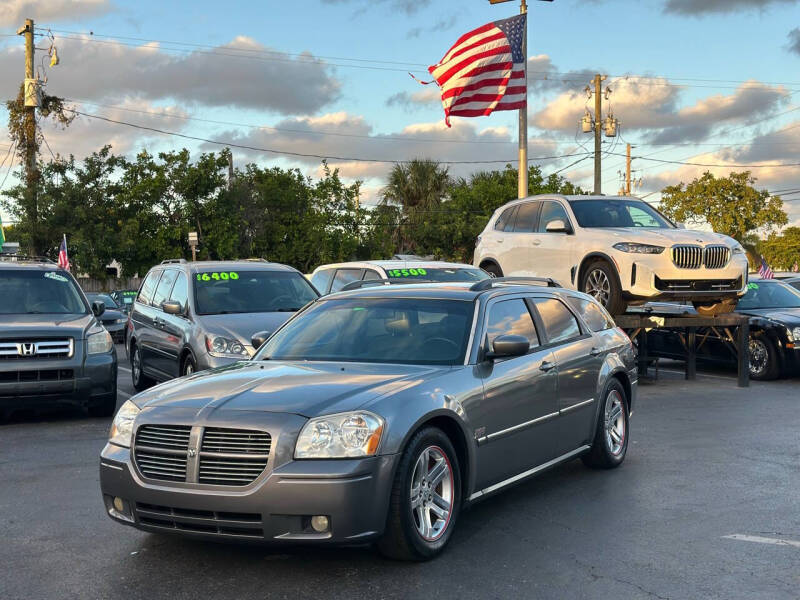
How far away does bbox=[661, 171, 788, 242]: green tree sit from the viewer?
66500 mm

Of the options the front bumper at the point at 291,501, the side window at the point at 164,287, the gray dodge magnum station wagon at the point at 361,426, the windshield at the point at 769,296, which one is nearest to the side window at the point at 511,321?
the gray dodge magnum station wagon at the point at 361,426

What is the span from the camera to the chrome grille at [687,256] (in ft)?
41.2

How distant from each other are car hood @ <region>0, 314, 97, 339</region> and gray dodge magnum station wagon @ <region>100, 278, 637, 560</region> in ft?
15.0

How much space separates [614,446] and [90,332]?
5990 mm

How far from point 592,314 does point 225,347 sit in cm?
434

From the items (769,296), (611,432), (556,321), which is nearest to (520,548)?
(556,321)

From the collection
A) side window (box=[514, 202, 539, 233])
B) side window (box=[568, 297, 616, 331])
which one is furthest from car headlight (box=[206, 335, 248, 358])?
side window (box=[514, 202, 539, 233])

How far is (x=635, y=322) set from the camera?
1330 centimetres

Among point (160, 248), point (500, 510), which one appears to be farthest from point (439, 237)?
point (500, 510)

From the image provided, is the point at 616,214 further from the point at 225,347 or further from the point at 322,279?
the point at 225,347

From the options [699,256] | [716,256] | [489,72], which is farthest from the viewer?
[489,72]

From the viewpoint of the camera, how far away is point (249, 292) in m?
12.0

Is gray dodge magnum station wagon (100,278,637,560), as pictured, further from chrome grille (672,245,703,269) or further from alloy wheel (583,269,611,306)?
alloy wheel (583,269,611,306)

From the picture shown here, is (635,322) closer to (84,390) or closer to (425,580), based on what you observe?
(84,390)
